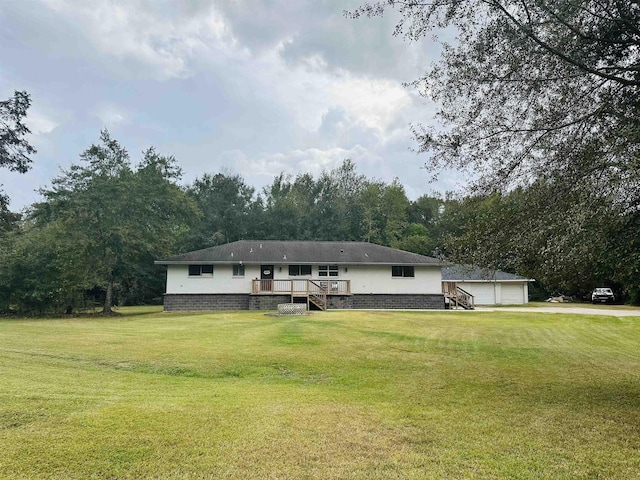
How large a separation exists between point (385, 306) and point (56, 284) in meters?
18.7

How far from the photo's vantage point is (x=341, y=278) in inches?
1017

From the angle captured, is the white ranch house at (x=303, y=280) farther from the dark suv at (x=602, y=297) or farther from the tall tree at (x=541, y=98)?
the tall tree at (x=541, y=98)

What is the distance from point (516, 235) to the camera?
232 inches

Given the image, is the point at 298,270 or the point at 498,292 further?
the point at 498,292

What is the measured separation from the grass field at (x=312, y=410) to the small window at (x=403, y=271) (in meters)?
15.0

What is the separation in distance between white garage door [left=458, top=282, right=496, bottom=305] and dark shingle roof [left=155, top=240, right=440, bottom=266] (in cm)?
775

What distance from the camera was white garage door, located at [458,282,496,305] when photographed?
107ft

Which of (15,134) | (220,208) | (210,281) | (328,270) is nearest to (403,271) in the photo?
(328,270)

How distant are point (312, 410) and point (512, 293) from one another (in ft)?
105

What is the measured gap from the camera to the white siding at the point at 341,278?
24.6 metres

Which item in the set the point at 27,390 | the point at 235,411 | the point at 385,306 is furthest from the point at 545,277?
the point at 385,306

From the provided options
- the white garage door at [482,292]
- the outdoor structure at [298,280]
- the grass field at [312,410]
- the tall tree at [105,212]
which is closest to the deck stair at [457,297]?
the outdoor structure at [298,280]

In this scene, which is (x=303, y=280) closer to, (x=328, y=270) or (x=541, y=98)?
(x=328, y=270)

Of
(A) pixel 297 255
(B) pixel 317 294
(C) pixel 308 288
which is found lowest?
(B) pixel 317 294
